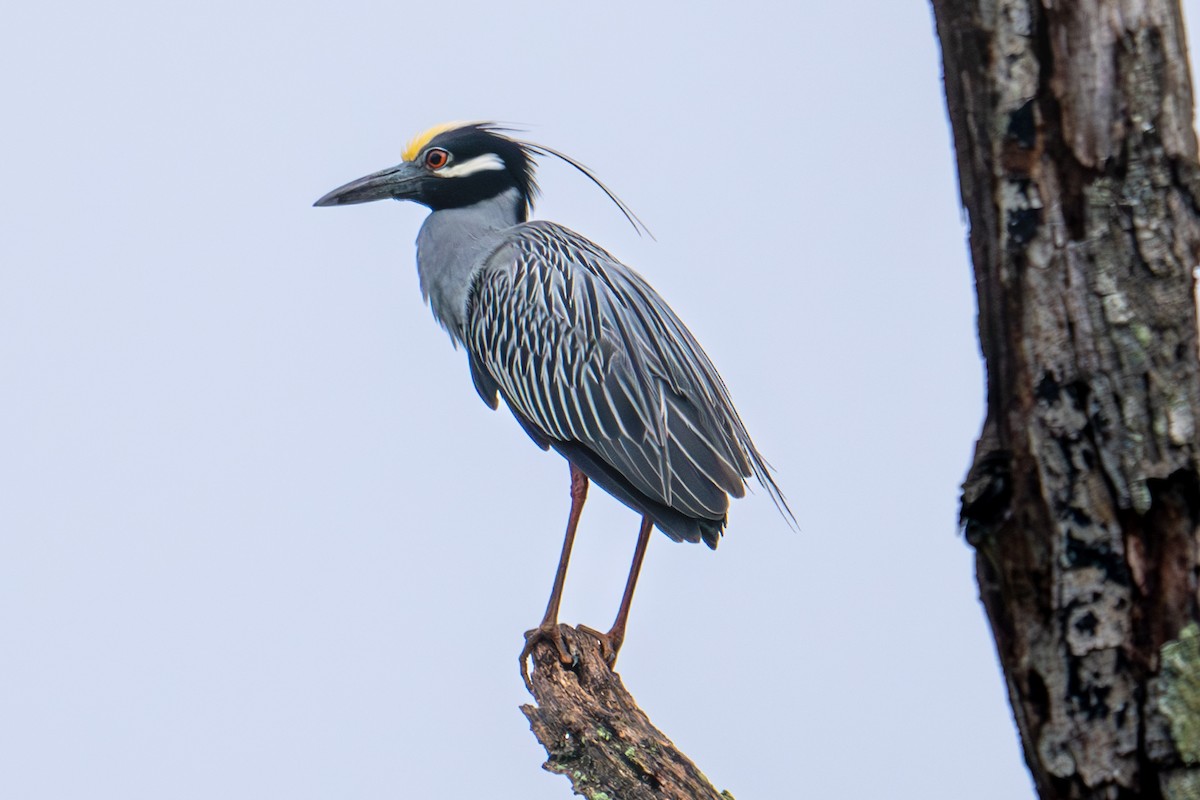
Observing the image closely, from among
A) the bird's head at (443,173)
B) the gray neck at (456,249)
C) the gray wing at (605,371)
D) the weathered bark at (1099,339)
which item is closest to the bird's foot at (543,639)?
the gray wing at (605,371)

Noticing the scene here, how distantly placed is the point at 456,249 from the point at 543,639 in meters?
1.69

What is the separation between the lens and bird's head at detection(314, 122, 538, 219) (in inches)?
197

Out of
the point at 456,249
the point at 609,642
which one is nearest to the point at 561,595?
the point at 609,642

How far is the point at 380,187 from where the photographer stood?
5012mm

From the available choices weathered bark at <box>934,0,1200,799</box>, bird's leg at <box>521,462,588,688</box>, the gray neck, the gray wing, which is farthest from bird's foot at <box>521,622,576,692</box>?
weathered bark at <box>934,0,1200,799</box>

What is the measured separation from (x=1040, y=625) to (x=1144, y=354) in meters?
0.37

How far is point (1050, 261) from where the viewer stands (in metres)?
1.60

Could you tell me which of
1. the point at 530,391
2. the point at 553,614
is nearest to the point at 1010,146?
the point at 553,614

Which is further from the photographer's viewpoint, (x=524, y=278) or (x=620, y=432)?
(x=524, y=278)

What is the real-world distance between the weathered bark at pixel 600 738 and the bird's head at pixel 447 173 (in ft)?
6.51

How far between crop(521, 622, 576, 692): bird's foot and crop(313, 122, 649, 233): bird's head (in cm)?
179

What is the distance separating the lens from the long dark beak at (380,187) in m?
4.98

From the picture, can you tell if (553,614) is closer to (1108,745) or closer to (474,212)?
(474,212)

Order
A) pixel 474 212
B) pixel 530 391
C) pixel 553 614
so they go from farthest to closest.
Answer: pixel 474 212 → pixel 530 391 → pixel 553 614
